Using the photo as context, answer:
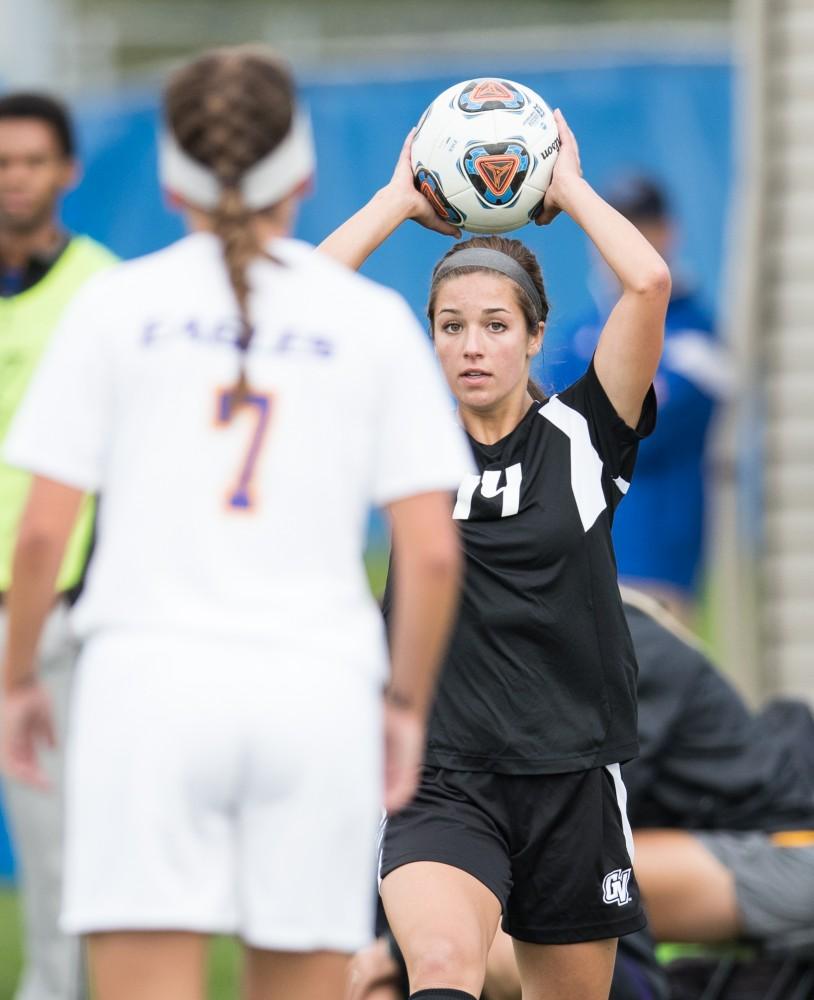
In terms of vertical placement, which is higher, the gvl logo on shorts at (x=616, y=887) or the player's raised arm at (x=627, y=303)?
the player's raised arm at (x=627, y=303)

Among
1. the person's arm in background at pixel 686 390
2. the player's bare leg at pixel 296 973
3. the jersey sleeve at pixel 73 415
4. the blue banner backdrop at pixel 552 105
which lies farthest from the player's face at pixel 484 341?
the blue banner backdrop at pixel 552 105

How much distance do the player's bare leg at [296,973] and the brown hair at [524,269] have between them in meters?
1.60

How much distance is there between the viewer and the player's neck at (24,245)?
626 cm

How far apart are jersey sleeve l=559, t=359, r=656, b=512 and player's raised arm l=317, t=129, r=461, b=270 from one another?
502mm

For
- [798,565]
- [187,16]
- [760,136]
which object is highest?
[187,16]

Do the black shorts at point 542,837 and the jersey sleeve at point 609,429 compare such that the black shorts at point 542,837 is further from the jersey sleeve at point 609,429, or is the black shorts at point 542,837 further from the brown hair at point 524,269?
the brown hair at point 524,269

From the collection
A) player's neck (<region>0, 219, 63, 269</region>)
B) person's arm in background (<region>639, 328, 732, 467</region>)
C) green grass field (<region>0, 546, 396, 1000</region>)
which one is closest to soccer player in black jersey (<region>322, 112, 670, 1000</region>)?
player's neck (<region>0, 219, 63, 269</region>)

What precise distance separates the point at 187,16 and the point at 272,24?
8.45 feet

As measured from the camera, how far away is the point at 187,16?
84.4 ft

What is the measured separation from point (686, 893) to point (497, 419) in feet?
6.51

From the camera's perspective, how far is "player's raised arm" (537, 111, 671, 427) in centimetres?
413

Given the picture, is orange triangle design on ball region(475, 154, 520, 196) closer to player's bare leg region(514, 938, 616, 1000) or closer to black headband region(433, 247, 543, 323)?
black headband region(433, 247, 543, 323)

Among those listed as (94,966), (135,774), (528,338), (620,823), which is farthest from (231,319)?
(620,823)

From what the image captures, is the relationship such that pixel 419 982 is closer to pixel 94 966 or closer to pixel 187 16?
pixel 94 966
